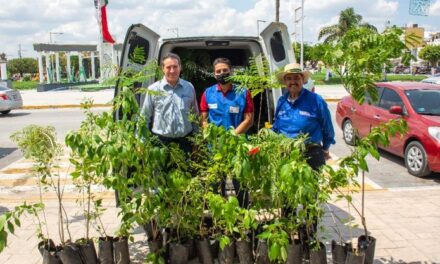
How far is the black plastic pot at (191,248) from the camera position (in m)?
3.84

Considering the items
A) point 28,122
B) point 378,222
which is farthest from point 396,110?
point 28,122

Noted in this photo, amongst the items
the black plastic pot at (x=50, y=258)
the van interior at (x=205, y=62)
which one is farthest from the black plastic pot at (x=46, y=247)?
the van interior at (x=205, y=62)

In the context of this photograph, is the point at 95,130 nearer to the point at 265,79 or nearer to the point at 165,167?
the point at 165,167

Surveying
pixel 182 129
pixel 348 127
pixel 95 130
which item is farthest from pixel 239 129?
pixel 348 127

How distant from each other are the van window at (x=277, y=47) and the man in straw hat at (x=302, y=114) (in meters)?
0.67

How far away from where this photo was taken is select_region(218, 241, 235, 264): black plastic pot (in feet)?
12.1

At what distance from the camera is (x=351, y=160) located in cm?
333

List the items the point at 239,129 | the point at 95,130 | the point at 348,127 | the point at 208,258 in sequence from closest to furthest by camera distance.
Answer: the point at 95,130, the point at 208,258, the point at 239,129, the point at 348,127

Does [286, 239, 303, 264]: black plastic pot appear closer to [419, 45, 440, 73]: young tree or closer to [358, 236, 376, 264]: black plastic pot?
[358, 236, 376, 264]: black plastic pot

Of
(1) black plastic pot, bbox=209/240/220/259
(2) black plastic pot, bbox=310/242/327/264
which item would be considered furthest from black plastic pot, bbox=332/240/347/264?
(1) black plastic pot, bbox=209/240/220/259

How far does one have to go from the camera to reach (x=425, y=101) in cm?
769

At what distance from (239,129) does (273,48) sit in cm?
111

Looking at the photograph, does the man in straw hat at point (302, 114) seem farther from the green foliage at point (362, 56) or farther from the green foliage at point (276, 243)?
the green foliage at point (276, 243)

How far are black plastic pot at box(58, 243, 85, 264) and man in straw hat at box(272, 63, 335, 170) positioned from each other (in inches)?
82.8
